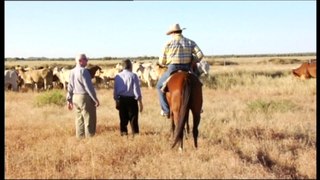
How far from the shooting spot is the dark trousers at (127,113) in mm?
10602

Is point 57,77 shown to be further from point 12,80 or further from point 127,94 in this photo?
point 127,94

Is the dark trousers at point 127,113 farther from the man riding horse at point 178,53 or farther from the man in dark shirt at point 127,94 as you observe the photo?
the man riding horse at point 178,53

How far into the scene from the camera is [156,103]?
61.8ft

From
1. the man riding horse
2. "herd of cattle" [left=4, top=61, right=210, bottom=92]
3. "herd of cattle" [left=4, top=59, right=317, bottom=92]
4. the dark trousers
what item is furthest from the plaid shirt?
"herd of cattle" [left=4, top=61, right=210, bottom=92]

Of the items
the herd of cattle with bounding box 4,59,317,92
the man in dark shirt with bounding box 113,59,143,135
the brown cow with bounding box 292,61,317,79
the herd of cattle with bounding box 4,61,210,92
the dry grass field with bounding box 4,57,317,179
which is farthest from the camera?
the herd of cattle with bounding box 4,61,210,92

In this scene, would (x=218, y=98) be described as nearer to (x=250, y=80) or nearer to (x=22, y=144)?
(x=250, y=80)

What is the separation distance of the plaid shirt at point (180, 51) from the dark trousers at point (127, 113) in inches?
59.8

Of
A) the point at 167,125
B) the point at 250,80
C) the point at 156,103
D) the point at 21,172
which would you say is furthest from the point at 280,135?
the point at 250,80

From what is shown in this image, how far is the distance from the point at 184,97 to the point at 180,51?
39.7 inches

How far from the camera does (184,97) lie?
8781 millimetres

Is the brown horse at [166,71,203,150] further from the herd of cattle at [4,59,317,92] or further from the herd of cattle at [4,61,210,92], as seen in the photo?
the herd of cattle at [4,61,210,92]

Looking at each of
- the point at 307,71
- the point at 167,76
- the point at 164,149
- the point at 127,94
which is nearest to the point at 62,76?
the point at 307,71

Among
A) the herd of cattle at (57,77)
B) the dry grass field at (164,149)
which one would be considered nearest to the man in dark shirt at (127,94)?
the dry grass field at (164,149)

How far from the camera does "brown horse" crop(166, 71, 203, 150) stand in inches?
345
